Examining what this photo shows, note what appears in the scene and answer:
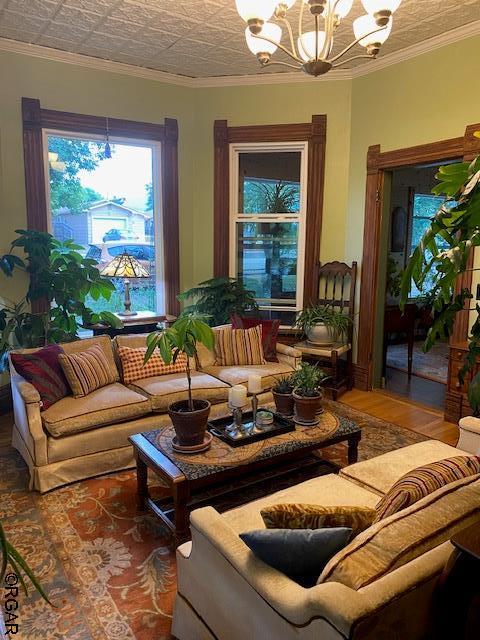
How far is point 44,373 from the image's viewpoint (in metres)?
3.11

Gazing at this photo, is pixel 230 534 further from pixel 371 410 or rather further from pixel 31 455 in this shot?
pixel 371 410

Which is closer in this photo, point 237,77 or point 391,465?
point 391,465

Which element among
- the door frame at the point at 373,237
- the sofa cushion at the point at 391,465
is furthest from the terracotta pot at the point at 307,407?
the door frame at the point at 373,237

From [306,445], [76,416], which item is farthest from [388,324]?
[76,416]

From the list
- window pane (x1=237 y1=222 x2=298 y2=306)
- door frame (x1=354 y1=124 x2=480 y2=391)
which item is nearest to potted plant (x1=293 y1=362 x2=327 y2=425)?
door frame (x1=354 y1=124 x2=480 y2=391)

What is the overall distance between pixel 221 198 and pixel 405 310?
264 cm

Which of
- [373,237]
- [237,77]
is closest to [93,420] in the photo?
[373,237]

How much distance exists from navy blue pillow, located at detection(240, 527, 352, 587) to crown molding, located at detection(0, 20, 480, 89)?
12.9 ft

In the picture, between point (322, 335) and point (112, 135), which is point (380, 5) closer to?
point (322, 335)

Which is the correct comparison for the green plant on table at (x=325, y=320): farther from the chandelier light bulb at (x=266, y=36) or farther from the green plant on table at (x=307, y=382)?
the chandelier light bulb at (x=266, y=36)

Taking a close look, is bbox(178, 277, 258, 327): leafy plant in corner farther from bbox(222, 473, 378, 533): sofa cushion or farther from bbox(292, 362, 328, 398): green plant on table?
bbox(222, 473, 378, 533): sofa cushion

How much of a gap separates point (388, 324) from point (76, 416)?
3639 millimetres

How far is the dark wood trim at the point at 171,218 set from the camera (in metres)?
4.88

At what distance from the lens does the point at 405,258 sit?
Result: 708cm
